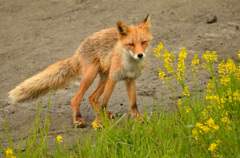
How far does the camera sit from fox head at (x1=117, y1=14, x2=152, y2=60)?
15.2ft

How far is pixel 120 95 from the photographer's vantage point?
6.21 m

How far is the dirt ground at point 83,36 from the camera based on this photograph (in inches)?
225

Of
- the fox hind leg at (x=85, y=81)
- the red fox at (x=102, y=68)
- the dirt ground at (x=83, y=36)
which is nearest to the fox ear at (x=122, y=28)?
the red fox at (x=102, y=68)

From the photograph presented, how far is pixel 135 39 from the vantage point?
4715 mm

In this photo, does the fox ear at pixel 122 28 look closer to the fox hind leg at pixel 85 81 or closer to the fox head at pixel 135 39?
the fox head at pixel 135 39

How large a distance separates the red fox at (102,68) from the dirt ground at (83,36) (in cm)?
36

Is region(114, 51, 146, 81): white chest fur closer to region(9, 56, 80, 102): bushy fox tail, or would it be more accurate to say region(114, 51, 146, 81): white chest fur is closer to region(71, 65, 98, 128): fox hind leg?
region(71, 65, 98, 128): fox hind leg

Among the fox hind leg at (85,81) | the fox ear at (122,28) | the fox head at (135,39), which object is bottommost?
the fox hind leg at (85,81)

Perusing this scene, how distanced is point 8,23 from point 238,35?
638 cm

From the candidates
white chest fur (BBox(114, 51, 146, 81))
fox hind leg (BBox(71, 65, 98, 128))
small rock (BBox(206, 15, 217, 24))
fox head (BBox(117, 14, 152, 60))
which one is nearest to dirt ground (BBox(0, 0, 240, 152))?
small rock (BBox(206, 15, 217, 24))

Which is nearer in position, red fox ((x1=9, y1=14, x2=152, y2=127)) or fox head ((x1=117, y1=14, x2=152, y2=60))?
fox head ((x1=117, y1=14, x2=152, y2=60))

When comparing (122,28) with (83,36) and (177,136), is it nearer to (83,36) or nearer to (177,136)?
(177,136)

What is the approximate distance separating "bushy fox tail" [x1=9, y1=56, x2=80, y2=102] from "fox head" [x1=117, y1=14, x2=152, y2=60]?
1.11 metres

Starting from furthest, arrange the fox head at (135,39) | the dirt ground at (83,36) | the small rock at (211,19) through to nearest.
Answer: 1. the small rock at (211,19)
2. the dirt ground at (83,36)
3. the fox head at (135,39)
